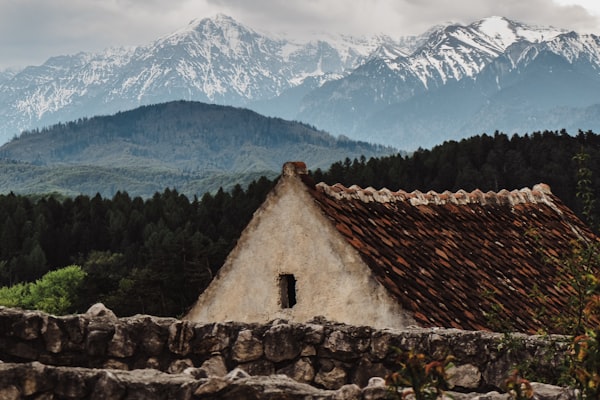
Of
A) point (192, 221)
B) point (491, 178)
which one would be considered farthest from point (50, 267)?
point (491, 178)

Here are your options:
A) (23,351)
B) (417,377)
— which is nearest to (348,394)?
(417,377)

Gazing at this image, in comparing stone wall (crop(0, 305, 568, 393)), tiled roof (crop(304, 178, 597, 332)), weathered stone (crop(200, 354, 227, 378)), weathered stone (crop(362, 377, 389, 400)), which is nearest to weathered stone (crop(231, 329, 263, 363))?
stone wall (crop(0, 305, 568, 393))

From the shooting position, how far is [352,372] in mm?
8484

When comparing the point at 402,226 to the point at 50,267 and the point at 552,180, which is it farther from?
the point at 50,267

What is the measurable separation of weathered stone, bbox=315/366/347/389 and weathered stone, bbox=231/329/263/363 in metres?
0.55

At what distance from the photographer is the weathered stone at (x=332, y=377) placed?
845 centimetres

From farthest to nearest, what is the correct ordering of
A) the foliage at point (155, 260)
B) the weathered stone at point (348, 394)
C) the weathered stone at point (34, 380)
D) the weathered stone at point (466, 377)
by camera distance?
the foliage at point (155, 260), the weathered stone at point (466, 377), the weathered stone at point (34, 380), the weathered stone at point (348, 394)

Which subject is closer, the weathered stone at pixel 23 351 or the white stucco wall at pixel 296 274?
the weathered stone at pixel 23 351

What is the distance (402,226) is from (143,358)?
8.18 metres

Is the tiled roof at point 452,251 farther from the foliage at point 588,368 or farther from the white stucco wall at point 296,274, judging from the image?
the foliage at point 588,368

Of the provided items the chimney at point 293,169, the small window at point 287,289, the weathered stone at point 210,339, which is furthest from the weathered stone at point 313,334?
the chimney at point 293,169

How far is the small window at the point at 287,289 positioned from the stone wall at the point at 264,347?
5.90 meters

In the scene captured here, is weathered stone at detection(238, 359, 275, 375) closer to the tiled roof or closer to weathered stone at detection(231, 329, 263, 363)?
weathered stone at detection(231, 329, 263, 363)

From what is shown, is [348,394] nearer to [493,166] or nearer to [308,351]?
[308,351]
